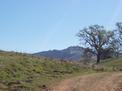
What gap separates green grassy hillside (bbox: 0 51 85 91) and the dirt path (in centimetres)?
153

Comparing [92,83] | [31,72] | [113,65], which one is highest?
[113,65]

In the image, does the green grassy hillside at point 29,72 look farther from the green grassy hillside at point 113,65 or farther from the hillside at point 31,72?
the green grassy hillside at point 113,65

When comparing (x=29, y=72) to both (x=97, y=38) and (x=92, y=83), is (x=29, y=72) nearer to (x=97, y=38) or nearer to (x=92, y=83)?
(x=92, y=83)

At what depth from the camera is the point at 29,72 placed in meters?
32.9

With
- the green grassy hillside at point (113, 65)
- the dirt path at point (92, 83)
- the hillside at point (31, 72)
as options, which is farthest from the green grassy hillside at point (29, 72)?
the green grassy hillside at point (113, 65)

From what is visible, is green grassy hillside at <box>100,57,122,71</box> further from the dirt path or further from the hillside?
the dirt path

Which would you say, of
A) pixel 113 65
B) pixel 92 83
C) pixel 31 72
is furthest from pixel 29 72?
pixel 113 65

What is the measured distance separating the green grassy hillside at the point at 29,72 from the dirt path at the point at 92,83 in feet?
5.04

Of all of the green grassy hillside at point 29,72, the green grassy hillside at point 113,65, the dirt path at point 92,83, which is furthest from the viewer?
the green grassy hillside at point 113,65

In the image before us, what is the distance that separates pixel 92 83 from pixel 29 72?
22.4ft

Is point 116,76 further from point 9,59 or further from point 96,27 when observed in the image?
point 96,27

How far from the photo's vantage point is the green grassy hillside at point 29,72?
90.6 feet

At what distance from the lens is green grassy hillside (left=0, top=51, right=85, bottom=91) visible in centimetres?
2762

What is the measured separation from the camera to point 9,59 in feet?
116
